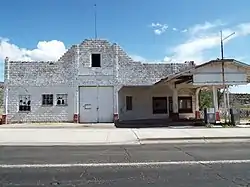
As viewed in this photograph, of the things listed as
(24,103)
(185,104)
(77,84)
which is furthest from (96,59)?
(185,104)

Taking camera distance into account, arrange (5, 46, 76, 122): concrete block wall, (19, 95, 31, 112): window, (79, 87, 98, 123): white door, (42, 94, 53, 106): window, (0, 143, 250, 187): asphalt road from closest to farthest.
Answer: (0, 143, 250, 187): asphalt road, (5, 46, 76, 122): concrete block wall, (19, 95, 31, 112): window, (42, 94, 53, 106): window, (79, 87, 98, 123): white door

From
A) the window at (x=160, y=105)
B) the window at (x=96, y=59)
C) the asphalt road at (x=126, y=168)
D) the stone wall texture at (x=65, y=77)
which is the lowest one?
the asphalt road at (x=126, y=168)

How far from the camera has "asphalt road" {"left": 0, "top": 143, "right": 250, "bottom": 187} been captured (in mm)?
7281

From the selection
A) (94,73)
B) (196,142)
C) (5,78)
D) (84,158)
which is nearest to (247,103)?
(94,73)

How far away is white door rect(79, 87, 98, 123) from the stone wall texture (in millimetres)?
549

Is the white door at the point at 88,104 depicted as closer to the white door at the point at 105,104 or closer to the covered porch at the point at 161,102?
the white door at the point at 105,104

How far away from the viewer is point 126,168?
9.03 meters

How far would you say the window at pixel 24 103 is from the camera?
29397 millimetres

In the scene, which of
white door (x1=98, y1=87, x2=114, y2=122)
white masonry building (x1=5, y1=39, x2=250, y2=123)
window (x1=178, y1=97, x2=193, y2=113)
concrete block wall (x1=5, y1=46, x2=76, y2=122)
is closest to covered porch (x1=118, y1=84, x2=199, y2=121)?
window (x1=178, y1=97, x2=193, y2=113)

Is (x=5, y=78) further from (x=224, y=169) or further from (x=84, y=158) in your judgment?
(x=224, y=169)

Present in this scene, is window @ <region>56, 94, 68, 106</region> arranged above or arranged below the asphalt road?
above

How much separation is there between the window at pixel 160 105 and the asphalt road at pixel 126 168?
63.5 ft

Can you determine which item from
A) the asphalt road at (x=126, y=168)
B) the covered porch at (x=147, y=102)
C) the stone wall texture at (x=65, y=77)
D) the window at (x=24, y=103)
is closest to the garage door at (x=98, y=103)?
the stone wall texture at (x=65, y=77)

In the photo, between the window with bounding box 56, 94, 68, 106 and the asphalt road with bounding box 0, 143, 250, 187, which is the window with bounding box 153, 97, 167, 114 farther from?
the asphalt road with bounding box 0, 143, 250, 187
